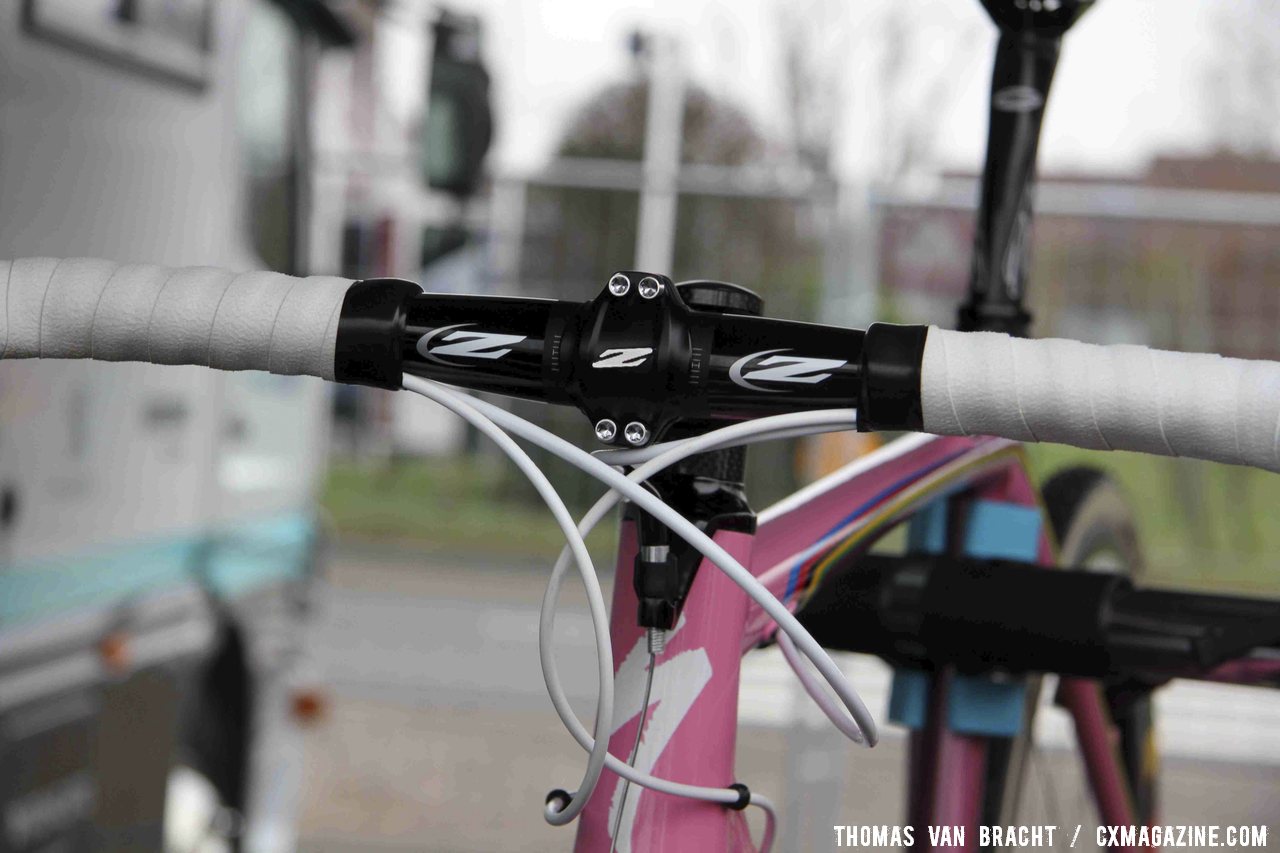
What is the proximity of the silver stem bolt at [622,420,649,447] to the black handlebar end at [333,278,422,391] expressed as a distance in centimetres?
13

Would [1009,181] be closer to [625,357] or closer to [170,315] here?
[625,357]

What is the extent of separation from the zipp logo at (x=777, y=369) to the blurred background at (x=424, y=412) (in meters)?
0.37

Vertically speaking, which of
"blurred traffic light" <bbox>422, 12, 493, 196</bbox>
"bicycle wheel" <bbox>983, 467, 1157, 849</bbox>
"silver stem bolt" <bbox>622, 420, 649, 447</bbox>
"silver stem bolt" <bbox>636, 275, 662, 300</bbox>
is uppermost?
"blurred traffic light" <bbox>422, 12, 493, 196</bbox>

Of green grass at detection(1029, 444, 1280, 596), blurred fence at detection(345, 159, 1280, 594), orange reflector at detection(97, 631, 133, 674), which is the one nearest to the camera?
orange reflector at detection(97, 631, 133, 674)

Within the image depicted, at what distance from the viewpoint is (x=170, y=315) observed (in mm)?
726

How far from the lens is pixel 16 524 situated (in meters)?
1.94

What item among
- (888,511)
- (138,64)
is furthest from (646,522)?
(138,64)

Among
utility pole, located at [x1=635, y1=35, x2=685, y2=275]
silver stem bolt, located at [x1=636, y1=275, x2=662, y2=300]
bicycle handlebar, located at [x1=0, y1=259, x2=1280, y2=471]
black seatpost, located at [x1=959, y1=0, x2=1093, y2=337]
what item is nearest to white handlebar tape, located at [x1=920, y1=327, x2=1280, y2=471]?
bicycle handlebar, located at [x1=0, y1=259, x2=1280, y2=471]

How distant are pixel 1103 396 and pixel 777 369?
6.0 inches

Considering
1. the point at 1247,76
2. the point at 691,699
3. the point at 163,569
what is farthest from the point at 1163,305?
the point at 691,699

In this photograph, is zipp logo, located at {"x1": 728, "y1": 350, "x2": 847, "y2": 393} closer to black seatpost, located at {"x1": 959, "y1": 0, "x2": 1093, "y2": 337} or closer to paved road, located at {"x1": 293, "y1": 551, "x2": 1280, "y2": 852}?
black seatpost, located at {"x1": 959, "y1": 0, "x2": 1093, "y2": 337}

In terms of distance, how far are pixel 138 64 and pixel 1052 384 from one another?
2.01m

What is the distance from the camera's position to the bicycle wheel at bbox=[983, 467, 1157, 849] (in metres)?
1.25

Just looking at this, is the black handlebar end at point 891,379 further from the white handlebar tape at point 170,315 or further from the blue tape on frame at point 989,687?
the blue tape on frame at point 989,687
